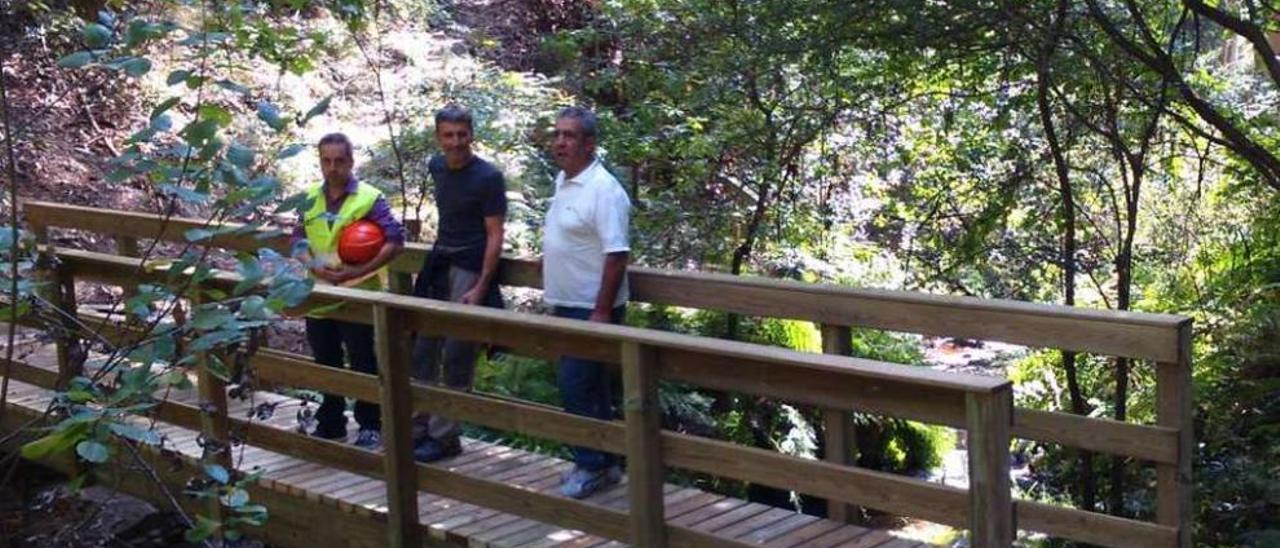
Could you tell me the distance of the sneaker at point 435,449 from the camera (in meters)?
5.43

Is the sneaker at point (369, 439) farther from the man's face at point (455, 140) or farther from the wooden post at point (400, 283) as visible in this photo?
the man's face at point (455, 140)

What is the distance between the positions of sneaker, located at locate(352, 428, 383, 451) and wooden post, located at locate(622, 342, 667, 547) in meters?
1.70

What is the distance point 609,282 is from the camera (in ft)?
15.9

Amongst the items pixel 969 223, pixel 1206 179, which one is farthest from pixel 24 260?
pixel 1206 179

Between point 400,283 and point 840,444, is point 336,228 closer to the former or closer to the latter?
point 400,283

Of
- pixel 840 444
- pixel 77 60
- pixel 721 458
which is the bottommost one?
pixel 840 444

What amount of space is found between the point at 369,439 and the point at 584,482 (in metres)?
1.18

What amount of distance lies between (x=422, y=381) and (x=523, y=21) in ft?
36.0

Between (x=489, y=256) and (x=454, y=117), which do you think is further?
(x=489, y=256)

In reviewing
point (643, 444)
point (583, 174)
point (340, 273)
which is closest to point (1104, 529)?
point (643, 444)

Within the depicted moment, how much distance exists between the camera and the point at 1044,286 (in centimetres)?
812

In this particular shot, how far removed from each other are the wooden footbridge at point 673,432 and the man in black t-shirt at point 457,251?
152 mm

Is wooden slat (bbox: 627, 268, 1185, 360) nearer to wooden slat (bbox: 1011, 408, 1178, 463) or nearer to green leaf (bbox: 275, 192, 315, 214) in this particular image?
wooden slat (bbox: 1011, 408, 1178, 463)

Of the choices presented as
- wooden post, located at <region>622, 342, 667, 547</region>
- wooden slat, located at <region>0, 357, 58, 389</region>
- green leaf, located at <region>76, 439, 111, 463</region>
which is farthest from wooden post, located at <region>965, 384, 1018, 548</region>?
wooden slat, located at <region>0, 357, 58, 389</region>
